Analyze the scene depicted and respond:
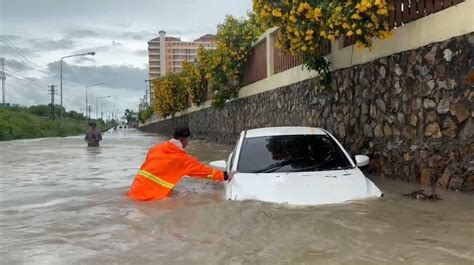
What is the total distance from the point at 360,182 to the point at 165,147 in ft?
9.16

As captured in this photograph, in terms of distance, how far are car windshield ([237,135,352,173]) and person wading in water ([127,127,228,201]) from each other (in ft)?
2.20

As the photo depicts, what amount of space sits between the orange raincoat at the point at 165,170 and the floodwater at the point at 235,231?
0.24m

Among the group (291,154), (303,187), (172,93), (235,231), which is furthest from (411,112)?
(172,93)

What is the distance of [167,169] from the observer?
309 inches

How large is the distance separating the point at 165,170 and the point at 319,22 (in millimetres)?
3925

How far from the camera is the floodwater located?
480 centimetres

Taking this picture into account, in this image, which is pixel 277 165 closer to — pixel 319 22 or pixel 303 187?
pixel 303 187

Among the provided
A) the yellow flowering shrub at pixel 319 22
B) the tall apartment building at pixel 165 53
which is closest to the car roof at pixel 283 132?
the yellow flowering shrub at pixel 319 22

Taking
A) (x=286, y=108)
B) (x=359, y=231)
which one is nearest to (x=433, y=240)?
(x=359, y=231)

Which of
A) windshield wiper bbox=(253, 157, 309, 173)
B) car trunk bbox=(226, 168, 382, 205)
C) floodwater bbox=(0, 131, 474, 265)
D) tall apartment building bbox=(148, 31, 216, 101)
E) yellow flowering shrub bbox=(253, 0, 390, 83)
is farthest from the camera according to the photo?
tall apartment building bbox=(148, 31, 216, 101)

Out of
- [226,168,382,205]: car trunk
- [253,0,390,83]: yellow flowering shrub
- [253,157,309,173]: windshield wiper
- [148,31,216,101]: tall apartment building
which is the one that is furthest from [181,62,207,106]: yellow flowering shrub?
[148,31,216,101]: tall apartment building

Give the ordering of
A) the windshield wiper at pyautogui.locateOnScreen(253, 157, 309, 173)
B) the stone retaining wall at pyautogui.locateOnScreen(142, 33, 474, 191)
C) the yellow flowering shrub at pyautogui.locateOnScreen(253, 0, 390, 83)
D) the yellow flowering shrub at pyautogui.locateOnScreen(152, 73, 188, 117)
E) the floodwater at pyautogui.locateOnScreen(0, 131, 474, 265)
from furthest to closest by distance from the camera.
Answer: the yellow flowering shrub at pyautogui.locateOnScreen(152, 73, 188, 117) < the yellow flowering shrub at pyautogui.locateOnScreen(253, 0, 390, 83) < the stone retaining wall at pyautogui.locateOnScreen(142, 33, 474, 191) < the windshield wiper at pyautogui.locateOnScreen(253, 157, 309, 173) < the floodwater at pyautogui.locateOnScreen(0, 131, 474, 265)

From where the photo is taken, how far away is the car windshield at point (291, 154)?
6980mm

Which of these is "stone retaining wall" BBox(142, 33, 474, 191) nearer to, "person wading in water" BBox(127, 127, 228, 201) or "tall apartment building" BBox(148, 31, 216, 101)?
"person wading in water" BBox(127, 127, 228, 201)
